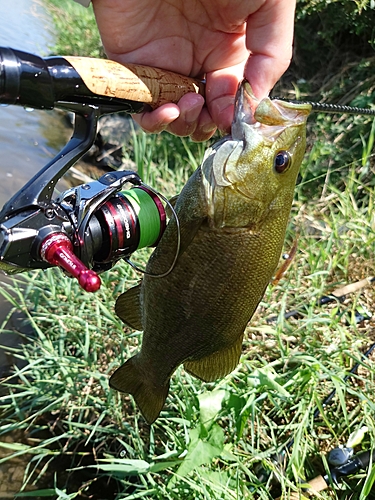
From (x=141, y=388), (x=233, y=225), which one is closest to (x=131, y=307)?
(x=141, y=388)

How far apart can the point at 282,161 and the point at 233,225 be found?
29 cm

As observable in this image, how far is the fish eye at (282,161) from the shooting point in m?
1.83

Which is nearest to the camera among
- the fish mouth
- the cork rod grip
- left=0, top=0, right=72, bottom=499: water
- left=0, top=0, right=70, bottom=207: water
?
the cork rod grip

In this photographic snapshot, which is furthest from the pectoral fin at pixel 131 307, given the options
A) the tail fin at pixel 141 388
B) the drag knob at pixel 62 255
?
the drag knob at pixel 62 255

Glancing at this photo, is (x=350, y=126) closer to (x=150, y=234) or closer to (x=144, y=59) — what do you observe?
(x=144, y=59)

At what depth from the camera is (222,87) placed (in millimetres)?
2395

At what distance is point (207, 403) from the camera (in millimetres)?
2559

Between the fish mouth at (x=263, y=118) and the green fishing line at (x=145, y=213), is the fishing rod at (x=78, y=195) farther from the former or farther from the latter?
the fish mouth at (x=263, y=118)

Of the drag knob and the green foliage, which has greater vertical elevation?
the drag knob

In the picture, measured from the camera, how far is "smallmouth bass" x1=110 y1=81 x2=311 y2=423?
1811 millimetres

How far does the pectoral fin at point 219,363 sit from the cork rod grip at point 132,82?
101 cm

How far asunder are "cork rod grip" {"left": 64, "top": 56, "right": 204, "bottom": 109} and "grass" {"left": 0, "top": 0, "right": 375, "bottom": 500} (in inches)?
56.7

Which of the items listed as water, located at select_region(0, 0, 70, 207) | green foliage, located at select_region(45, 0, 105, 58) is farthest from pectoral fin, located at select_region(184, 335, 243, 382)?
green foliage, located at select_region(45, 0, 105, 58)

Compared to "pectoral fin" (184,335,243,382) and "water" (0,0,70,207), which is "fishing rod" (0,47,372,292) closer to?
"pectoral fin" (184,335,243,382)
